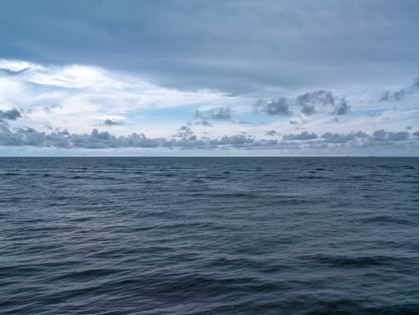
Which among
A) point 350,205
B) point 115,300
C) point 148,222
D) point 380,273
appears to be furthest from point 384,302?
point 350,205

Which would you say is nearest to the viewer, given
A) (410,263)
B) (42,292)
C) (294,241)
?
(42,292)

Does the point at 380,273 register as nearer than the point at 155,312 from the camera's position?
No

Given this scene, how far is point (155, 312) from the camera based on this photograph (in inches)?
475

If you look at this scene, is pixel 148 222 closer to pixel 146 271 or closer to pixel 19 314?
pixel 146 271

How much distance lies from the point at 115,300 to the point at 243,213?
2011cm

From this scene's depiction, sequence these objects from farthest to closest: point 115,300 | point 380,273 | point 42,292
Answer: point 380,273 → point 42,292 → point 115,300

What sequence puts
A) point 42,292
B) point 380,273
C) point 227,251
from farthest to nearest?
point 227,251 → point 380,273 → point 42,292

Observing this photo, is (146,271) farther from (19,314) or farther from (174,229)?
(174,229)

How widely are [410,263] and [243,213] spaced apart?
16346 mm

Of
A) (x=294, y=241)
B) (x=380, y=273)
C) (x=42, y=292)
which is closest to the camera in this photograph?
(x=42, y=292)

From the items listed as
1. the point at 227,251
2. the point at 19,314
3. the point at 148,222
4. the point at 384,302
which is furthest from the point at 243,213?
the point at 19,314

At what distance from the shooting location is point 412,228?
2506cm

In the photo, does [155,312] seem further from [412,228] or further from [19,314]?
[412,228]

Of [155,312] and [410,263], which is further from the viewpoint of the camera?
[410,263]
